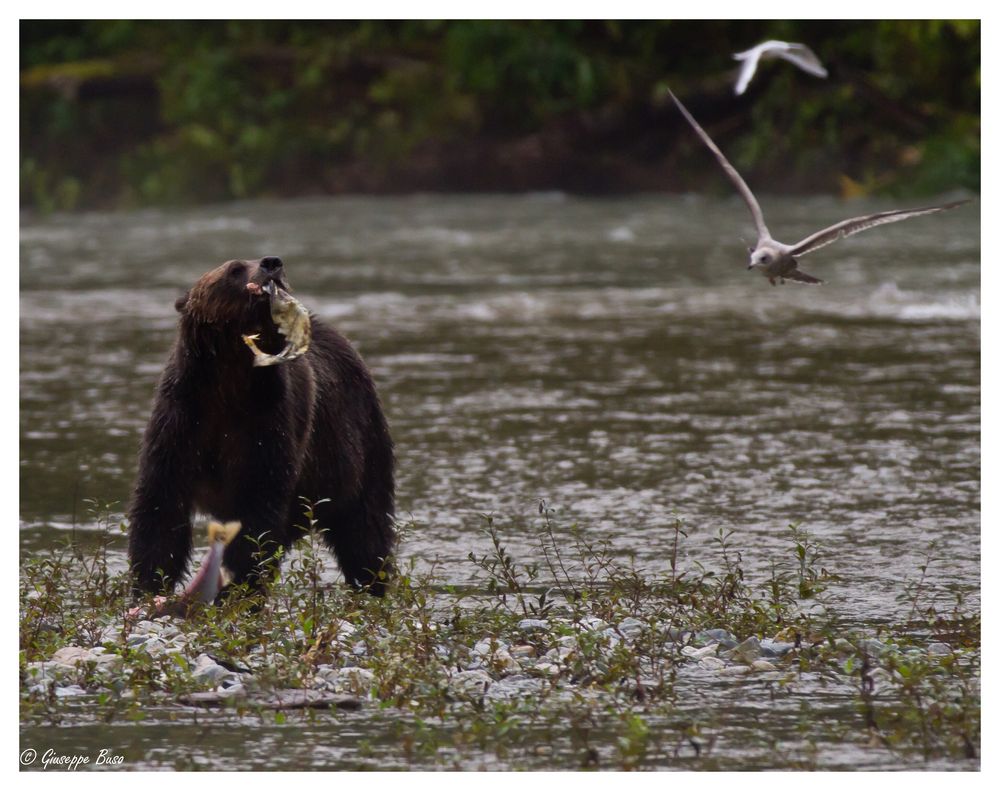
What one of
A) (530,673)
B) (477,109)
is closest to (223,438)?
(530,673)

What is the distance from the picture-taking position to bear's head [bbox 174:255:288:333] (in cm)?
581

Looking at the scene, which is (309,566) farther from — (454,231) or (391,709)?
(454,231)

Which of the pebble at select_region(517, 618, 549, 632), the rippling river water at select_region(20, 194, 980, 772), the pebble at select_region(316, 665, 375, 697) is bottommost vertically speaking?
the rippling river water at select_region(20, 194, 980, 772)

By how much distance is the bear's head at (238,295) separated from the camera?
19.1 feet

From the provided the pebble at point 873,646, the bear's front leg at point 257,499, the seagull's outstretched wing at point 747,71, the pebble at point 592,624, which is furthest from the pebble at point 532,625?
the seagull's outstretched wing at point 747,71

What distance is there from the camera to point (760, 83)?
77.2 feet

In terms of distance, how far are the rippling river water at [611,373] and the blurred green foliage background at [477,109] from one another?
247cm

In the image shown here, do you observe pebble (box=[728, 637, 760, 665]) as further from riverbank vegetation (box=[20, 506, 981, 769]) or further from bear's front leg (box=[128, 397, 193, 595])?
bear's front leg (box=[128, 397, 193, 595])

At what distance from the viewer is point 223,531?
5.99 meters

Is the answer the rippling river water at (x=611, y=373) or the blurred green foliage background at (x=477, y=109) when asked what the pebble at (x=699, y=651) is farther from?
the blurred green foliage background at (x=477, y=109)

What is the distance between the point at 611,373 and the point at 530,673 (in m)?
6.52

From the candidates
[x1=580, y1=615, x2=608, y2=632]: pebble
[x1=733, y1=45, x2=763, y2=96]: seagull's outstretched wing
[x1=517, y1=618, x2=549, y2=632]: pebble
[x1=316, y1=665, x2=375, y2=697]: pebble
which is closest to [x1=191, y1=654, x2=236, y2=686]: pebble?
[x1=316, y1=665, x2=375, y2=697]: pebble

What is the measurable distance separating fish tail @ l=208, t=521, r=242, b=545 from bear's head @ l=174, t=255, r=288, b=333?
67 centimetres

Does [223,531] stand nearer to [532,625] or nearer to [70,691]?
[70,691]
